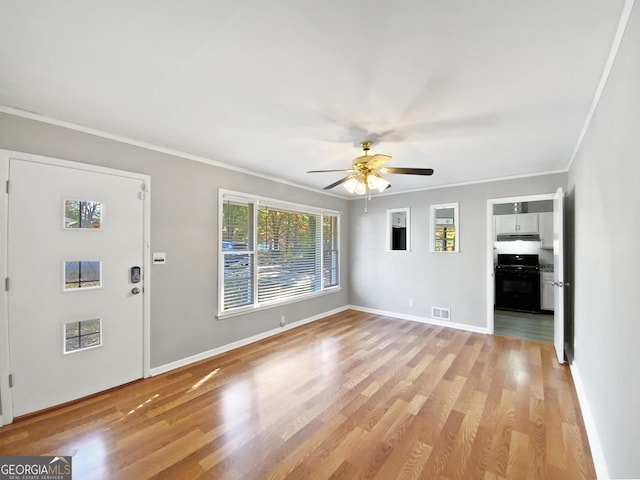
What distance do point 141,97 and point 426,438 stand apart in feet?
10.9

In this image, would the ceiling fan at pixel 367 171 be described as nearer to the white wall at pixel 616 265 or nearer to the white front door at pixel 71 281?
the white wall at pixel 616 265

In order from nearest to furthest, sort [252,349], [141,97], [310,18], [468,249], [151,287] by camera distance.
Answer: [310,18] → [141,97] → [151,287] → [252,349] → [468,249]

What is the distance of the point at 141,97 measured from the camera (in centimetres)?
202

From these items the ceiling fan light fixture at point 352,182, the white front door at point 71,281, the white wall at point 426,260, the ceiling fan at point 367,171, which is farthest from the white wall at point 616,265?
the white front door at point 71,281

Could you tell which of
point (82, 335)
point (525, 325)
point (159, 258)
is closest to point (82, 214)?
point (159, 258)

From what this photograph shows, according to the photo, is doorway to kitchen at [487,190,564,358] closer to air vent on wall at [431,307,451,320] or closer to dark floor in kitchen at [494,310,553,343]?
dark floor in kitchen at [494,310,553,343]

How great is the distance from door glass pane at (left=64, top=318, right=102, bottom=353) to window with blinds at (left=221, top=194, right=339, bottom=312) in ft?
4.39

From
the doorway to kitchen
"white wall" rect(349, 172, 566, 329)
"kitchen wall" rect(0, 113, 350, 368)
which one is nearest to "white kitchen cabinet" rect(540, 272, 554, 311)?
the doorway to kitchen

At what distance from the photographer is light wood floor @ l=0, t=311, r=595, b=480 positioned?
1.77 m

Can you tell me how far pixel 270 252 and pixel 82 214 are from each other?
2290 mm

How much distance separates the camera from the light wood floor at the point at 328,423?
177cm

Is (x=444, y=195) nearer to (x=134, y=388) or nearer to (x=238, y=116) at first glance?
(x=238, y=116)

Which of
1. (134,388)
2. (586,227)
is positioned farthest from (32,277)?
(586,227)

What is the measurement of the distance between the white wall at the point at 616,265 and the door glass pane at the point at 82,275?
12.4 feet
